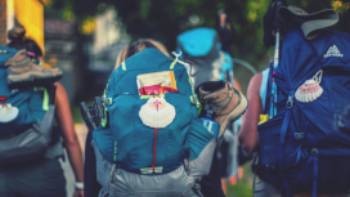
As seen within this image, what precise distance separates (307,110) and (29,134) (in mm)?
1513

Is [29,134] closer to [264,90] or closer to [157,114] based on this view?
[157,114]

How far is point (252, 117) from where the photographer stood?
154 inches

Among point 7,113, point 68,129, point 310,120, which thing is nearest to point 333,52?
point 310,120

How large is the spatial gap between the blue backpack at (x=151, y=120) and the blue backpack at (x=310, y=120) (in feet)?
1.29

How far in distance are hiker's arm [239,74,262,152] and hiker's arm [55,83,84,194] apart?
3.27ft

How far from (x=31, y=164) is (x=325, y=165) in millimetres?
1613

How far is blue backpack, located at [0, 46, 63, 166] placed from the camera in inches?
153

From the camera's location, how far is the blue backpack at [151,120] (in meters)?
3.29

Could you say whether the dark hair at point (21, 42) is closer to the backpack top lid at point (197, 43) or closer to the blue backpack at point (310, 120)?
the backpack top lid at point (197, 43)

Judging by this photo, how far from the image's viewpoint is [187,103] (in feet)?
11.1

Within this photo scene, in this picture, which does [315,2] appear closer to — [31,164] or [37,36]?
[37,36]

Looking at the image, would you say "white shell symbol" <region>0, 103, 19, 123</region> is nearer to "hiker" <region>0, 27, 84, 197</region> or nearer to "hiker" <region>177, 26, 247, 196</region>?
"hiker" <region>0, 27, 84, 197</region>

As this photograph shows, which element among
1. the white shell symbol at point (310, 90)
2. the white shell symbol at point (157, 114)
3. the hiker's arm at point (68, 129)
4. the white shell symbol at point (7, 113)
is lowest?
the hiker's arm at point (68, 129)

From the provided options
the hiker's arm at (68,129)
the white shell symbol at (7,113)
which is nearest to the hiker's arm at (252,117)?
the hiker's arm at (68,129)
